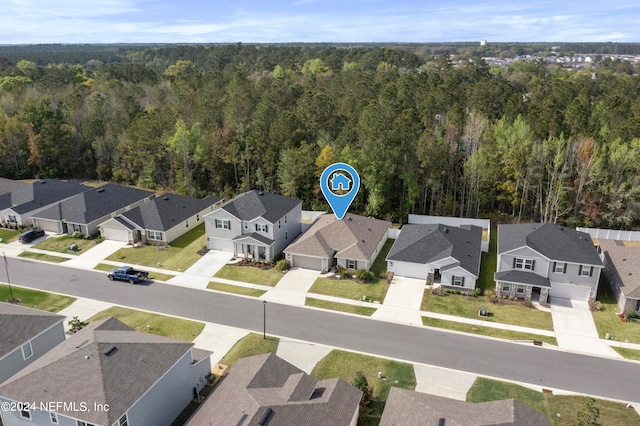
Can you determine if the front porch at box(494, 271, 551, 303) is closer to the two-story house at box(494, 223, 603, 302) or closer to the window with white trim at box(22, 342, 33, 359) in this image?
the two-story house at box(494, 223, 603, 302)

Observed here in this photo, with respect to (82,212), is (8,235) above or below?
below

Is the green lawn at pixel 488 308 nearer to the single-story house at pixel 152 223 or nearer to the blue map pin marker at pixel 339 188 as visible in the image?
the blue map pin marker at pixel 339 188

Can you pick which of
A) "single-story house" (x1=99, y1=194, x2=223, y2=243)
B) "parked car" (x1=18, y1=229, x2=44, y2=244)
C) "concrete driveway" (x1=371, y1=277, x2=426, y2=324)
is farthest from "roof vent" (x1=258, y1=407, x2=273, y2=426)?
"parked car" (x1=18, y1=229, x2=44, y2=244)

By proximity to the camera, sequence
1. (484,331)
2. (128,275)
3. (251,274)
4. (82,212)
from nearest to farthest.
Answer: (484,331) → (128,275) → (251,274) → (82,212)

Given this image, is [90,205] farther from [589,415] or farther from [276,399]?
[589,415]

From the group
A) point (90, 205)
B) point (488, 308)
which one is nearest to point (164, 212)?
point (90, 205)


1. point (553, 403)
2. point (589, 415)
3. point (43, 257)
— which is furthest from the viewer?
point (43, 257)
